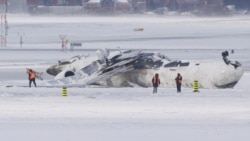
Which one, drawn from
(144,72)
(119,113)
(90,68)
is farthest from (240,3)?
(119,113)

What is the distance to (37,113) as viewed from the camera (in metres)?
28.1

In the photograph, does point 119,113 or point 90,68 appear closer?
point 119,113

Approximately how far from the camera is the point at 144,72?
123ft

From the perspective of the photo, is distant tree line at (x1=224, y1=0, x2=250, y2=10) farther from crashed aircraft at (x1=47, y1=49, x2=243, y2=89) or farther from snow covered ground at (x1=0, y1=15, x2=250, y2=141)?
crashed aircraft at (x1=47, y1=49, x2=243, y2=89)

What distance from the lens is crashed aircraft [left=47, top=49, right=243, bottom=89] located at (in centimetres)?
3594

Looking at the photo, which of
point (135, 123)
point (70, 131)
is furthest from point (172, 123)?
point (70, 131)

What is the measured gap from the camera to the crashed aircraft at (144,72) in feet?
118

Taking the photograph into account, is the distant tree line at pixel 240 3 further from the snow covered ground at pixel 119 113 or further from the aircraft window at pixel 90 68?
the aircraft window at pixel 90 68

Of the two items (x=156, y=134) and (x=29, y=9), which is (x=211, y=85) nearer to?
(x=156, y=134)

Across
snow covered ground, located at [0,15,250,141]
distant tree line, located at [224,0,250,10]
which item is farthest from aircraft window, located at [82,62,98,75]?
distant tree line, located at [224,0,250,10]

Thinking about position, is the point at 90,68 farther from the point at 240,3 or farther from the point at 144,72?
the point at 240,3

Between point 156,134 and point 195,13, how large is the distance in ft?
427

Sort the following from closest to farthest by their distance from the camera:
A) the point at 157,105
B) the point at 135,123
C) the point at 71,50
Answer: the point at 135,123, the point at 157,105, the point at 71,50

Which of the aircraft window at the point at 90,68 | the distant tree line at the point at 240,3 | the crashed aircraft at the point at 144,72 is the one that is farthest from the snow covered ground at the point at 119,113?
the distant tree line at the point at 240,3
